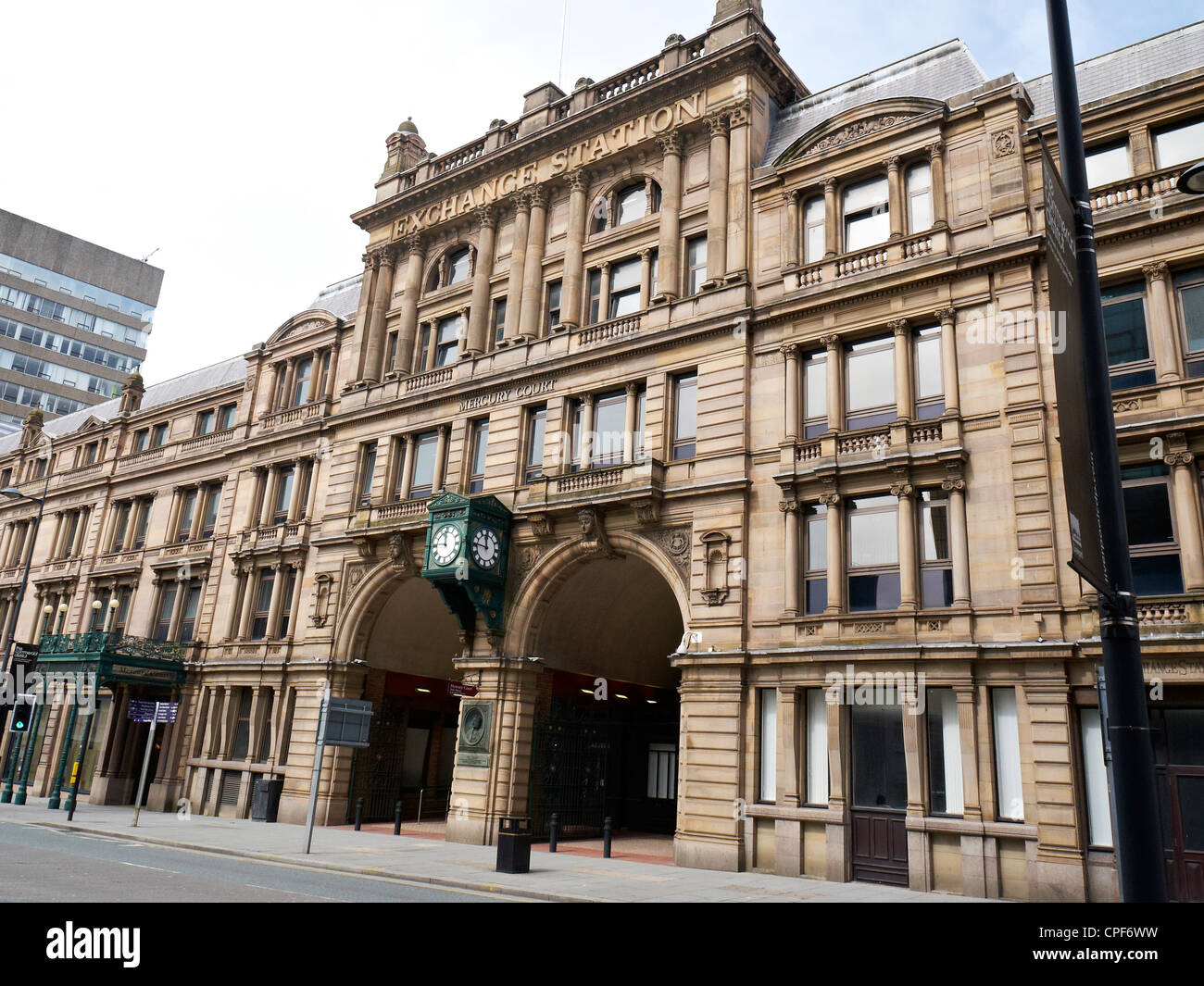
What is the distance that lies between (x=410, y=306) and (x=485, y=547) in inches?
504

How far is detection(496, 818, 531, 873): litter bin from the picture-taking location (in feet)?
61.0

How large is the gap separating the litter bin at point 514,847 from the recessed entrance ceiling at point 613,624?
8.62 meters

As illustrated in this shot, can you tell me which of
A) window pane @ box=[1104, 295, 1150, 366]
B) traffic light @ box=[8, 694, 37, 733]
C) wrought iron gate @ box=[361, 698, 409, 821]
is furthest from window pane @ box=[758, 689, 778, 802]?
traffic light @ box=[8, 694, 37, 733]

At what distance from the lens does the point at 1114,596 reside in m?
6.77

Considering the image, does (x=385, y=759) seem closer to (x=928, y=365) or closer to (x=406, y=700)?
(x=406, y=700)

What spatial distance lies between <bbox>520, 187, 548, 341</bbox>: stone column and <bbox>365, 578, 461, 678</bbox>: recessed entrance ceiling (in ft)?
31.5

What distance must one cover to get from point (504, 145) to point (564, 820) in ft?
79.1

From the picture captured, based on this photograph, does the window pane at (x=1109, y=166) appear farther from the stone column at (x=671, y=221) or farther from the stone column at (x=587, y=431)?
the stone column at (x=587, y=431)

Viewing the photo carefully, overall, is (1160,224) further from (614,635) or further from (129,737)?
(129,737)

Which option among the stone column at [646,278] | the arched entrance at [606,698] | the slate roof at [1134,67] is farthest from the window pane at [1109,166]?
the arched entrance at [606,698]

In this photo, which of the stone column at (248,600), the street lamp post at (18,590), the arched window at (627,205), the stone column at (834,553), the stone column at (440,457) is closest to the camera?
the stone column at (834,553)

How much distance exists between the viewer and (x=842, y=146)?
24797 millimetres

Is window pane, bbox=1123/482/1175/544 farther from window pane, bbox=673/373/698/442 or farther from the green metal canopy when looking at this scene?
the green metal canopy

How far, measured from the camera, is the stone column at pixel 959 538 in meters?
Answer: 19.8
